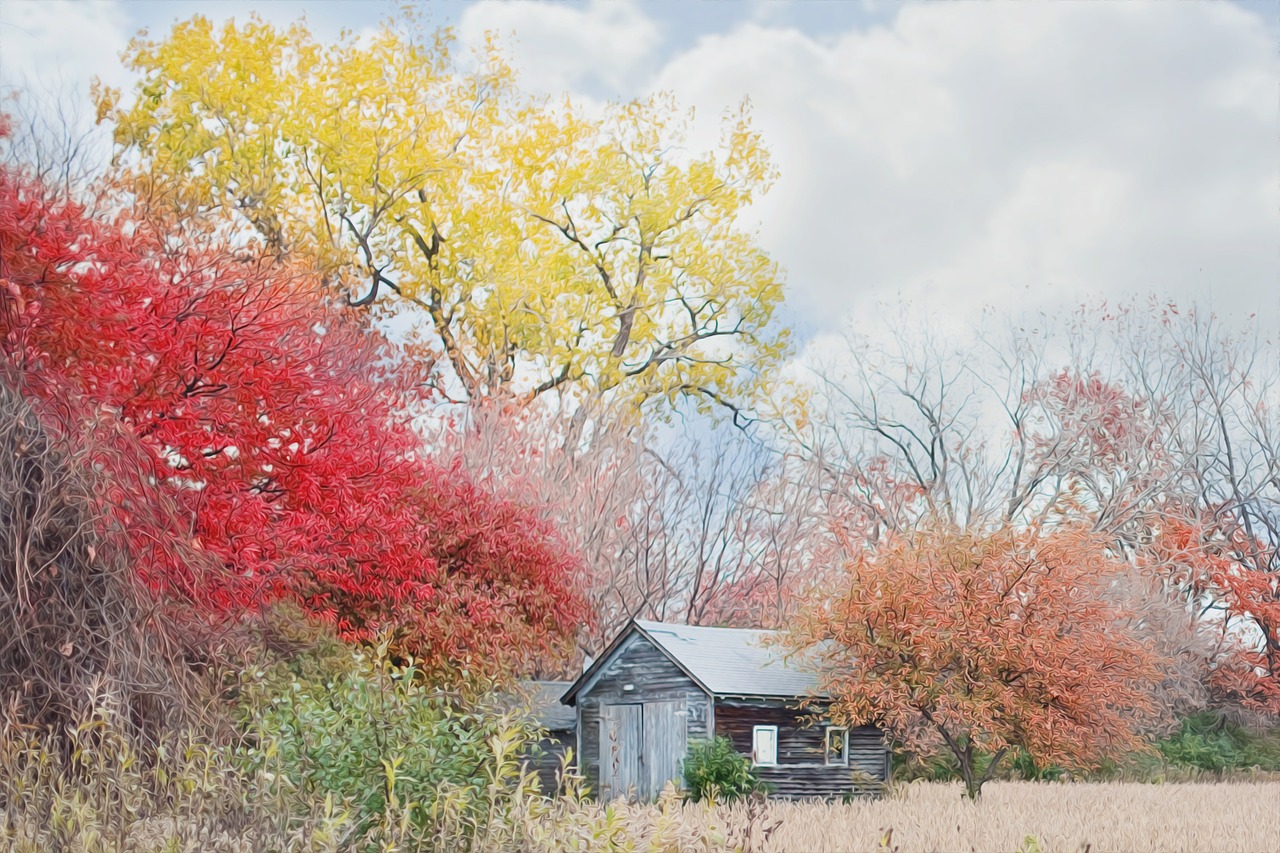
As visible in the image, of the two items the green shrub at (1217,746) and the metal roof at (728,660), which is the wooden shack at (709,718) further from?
the green shrub at (1217,746)

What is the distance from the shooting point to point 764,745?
2402 cm

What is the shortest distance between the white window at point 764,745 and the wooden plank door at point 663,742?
125 cm

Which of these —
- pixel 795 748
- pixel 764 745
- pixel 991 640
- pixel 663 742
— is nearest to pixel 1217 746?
pixel 795 748

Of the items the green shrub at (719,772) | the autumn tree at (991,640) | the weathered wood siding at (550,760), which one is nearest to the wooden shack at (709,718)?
the green shrub at (719,772)

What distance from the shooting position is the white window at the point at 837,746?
24.6 meters

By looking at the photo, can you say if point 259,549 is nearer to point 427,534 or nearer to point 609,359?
point 427,534

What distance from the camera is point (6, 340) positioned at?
12.4 meters

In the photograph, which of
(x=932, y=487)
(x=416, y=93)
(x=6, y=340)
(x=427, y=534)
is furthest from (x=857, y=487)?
(x=6, y=340)

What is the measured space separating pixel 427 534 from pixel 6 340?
7.77m

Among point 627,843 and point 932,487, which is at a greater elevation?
point 932,487

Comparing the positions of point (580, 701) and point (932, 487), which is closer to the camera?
point (580, 701)

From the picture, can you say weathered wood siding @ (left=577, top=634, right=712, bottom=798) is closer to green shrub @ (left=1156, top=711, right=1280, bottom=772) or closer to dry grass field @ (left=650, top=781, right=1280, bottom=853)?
dry grass field @ (left=650, top=781, right=1280, bottom=853)

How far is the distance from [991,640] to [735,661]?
5396 millimetres

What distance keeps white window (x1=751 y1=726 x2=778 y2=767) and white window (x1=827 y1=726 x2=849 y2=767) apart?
3.82 ft
